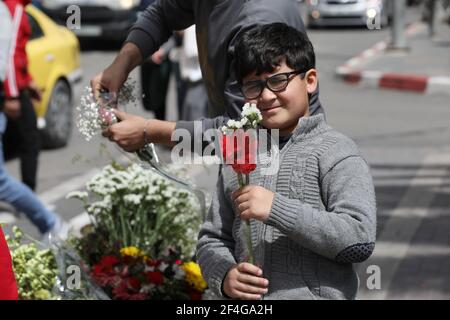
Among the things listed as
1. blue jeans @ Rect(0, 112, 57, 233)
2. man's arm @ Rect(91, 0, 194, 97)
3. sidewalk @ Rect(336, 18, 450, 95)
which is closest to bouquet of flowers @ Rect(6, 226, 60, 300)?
man's arm @ Rect(91, 0, 194, 97)

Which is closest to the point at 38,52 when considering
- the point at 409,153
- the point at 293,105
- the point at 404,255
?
the point at 409,153

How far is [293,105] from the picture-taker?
3221 millimetres

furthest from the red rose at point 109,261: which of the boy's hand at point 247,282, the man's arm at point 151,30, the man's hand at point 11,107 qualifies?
the man's hand at point 11,107

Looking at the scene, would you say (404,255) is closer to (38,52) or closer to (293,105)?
(293,105)

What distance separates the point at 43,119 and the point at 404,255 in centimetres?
501

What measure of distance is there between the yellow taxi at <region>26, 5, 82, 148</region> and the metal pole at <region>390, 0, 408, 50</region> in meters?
8.74

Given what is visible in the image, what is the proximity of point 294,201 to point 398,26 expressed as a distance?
17100 millimetres

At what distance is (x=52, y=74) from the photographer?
11.0m

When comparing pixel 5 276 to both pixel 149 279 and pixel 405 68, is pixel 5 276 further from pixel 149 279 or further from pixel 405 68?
pixel 405 68

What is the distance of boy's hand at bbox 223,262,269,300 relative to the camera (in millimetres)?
3078

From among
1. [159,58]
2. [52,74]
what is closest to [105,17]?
[52,74]

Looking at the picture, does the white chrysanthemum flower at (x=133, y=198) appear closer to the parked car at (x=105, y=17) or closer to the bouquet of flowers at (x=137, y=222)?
the bouquet of flowers at (x=137, y=222)

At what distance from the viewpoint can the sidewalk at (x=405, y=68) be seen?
1584 cm

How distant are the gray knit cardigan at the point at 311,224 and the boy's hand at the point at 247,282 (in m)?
0.08
